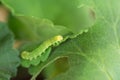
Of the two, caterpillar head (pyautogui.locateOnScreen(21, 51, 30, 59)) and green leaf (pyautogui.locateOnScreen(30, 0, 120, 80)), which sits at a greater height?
green leaf (pyautogui.locateOnScreen(30, 0, 120, 80))

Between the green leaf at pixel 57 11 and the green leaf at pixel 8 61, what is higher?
the green leaf at pixel 57 11

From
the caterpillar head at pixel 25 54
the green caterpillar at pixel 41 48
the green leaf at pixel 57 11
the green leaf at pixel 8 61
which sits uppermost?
the green leaf at pixel 57 11

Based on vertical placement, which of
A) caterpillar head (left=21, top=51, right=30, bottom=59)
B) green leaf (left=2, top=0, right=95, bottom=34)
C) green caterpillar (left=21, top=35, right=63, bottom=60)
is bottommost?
caterpillar head (left=21, top=51, right=30, bottom=59)

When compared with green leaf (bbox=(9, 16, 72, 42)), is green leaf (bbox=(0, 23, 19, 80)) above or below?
below

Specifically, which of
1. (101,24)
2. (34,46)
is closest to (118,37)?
(101,24)

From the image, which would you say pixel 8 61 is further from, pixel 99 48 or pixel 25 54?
pixel 99 48

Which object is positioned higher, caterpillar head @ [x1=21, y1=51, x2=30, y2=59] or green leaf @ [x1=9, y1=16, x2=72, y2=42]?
green leaf @ [x1=9, y1=16, x2=72, y2=42]

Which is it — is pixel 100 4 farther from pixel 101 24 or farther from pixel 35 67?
pixel 35 67

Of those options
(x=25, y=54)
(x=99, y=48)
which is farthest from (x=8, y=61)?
(x=99, y=48)
